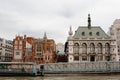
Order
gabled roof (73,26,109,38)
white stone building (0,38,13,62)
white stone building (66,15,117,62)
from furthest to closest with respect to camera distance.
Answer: white stone building (0,38,13,62) → gabled roof (73,26,109,38) → white stone building (66,15,117,62)

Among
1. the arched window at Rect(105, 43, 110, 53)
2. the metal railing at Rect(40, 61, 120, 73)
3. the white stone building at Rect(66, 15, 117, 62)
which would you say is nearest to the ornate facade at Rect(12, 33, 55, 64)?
the white stone building at Rect(66, 15, 117, 62)

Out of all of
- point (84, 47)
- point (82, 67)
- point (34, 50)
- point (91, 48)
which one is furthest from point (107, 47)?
point (34, 50)

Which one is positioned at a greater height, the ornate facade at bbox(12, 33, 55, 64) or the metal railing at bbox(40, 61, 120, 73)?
the ornate facade at bbox(12, 33, 55, 64)

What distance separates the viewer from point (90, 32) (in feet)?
301

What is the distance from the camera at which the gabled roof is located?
297ft

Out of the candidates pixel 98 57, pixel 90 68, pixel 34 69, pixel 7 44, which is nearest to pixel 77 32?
pixel 98 57

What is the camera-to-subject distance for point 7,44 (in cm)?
14562

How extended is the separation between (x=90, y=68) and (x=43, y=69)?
13854 millimetres

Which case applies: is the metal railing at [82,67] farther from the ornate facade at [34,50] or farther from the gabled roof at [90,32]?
the ornate facade at [34,50]

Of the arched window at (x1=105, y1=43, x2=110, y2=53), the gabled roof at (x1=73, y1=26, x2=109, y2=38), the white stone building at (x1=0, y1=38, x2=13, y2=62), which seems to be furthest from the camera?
the white stone building at (x1=0, y1=38, x2=13, y2=62)

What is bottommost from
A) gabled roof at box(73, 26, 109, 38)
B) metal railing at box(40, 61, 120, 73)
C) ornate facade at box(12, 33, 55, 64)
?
metal railing at box(40, 61, 120, 73)

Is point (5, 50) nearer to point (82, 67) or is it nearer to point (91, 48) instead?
point (91, 48)

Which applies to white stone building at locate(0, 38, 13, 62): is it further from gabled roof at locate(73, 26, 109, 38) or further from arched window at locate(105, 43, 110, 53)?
arched window at locate(105, 43, 110, 53)

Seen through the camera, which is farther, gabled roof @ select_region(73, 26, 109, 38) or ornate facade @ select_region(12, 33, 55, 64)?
ornate facade @ select_region(12, 33, 55, 64)
